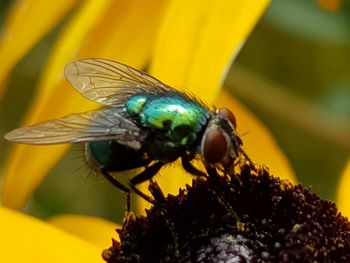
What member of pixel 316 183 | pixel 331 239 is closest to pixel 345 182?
pixel 316 183

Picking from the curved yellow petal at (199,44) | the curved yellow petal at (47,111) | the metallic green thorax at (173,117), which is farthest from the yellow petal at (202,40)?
the metallic green thorax at (173,117)

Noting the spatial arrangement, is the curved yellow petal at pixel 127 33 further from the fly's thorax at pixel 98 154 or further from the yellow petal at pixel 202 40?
the fly's thorax at pixel 98 154

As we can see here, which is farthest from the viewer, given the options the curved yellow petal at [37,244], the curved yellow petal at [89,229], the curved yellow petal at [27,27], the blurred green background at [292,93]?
Result: the blurred green background at [292,93]

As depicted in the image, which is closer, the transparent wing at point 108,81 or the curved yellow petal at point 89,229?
the transparent wing at point 108,81

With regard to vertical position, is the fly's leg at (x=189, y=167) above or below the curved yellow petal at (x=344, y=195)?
above

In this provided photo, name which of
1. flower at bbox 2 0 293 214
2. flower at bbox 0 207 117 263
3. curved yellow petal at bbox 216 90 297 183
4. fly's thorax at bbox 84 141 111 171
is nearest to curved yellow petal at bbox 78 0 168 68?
flower at bbox 2 0 293 214

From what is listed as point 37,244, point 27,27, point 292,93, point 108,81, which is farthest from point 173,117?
point 292,93

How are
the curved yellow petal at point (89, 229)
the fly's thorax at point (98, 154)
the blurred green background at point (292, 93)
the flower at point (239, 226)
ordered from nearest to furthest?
1. the flower at point (239, 226)
2. the fly's thorax at point (98, 154)
3. the curved yellow petal at point (89, 229)
4. the blurred green background at point (292, 93)

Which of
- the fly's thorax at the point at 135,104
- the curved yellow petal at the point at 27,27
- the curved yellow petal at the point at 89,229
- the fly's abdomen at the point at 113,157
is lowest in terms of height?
the curved yellow petal at the point at 89,229
